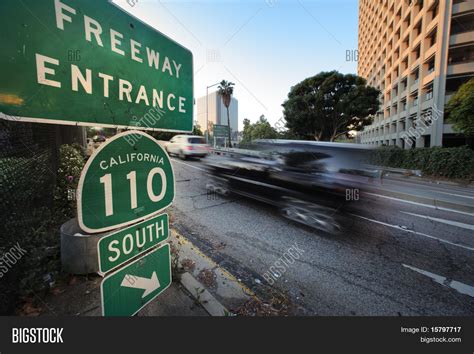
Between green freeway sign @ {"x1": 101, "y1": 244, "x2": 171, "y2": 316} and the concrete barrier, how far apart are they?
175 cm

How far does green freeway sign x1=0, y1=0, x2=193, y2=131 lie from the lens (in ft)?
2.24

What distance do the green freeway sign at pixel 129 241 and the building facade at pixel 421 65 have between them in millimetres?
25415

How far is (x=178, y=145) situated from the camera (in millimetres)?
14430

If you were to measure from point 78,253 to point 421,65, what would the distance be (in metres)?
31.1

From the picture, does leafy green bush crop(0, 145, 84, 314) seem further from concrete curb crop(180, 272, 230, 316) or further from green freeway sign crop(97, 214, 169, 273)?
green freeway sign crop(97, 214, 169, 273)

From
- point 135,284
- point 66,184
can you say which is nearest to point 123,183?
point 135,284

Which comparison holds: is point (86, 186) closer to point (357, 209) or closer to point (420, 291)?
point (420, 291)

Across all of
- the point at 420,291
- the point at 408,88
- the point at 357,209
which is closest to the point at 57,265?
the point at 420,291

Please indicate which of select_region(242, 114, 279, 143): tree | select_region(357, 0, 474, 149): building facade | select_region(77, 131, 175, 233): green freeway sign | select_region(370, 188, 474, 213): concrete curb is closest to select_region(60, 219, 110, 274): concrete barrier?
select_region(77, 131, 175, 233): green freeway sign

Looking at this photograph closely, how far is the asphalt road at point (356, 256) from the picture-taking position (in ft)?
8.00

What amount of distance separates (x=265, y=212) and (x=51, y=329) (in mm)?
4417

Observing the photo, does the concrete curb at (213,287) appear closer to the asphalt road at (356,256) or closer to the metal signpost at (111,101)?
the asphalt road at (356,256)

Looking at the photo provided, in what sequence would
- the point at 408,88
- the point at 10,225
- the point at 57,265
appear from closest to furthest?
the point at 10,225 → the point at 57,265 → the point at 408,88

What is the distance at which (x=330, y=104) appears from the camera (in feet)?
70.1
